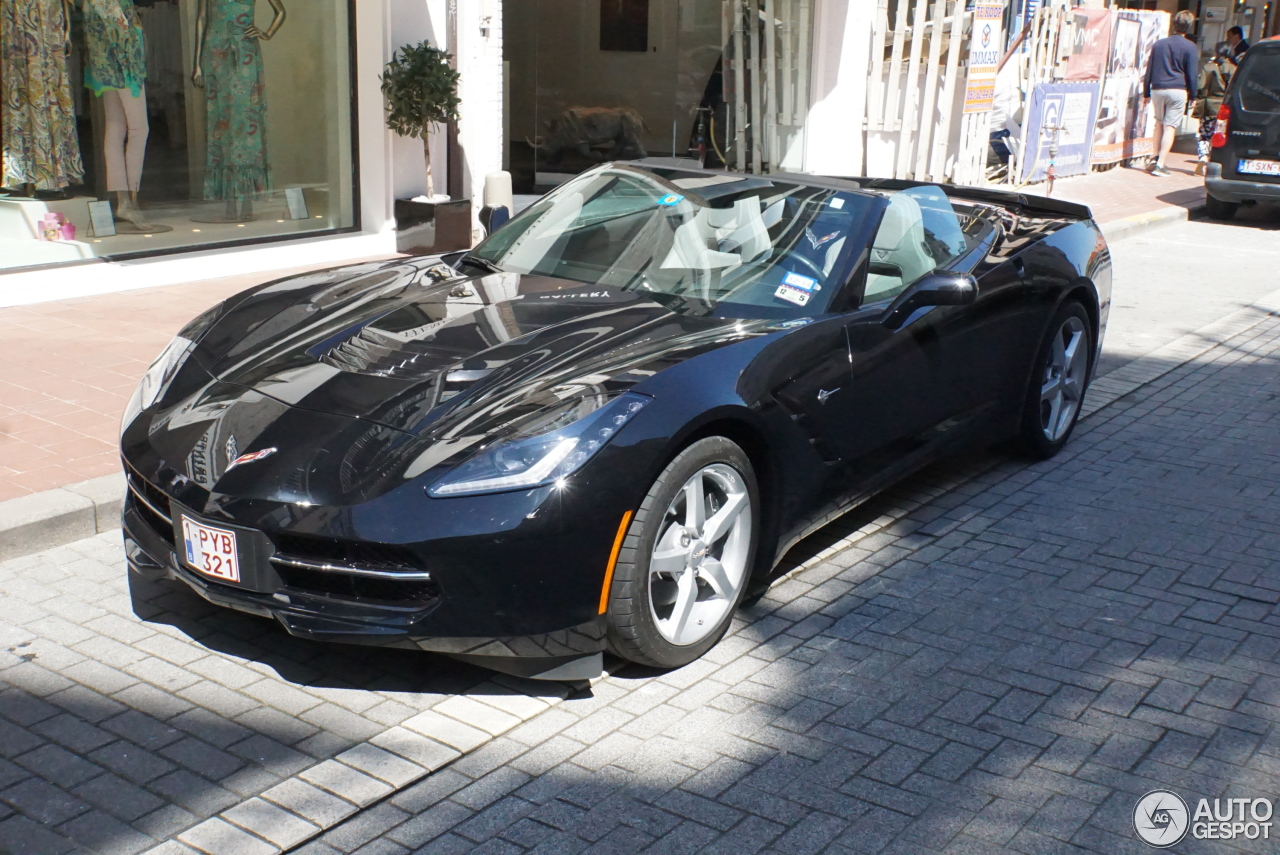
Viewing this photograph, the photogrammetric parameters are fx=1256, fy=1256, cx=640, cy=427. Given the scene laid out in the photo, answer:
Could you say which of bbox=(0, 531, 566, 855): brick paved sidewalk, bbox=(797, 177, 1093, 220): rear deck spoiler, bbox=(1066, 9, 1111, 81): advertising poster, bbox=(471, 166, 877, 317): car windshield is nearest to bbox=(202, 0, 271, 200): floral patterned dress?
bbox=(471, 166, 877, 317): car windshield

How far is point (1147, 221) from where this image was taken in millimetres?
14141

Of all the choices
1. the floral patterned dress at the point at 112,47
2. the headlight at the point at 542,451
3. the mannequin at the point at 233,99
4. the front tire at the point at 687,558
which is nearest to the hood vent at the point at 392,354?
the headlight at the point at 542,451

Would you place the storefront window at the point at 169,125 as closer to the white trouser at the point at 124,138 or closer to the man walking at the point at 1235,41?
the white trouser at the point at 124,138

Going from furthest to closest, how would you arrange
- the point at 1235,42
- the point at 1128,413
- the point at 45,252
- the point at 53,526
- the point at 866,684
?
the point at 1235,42, the point at 45,252, the point at 1128,413, the point at 53,526, the point at 866,684

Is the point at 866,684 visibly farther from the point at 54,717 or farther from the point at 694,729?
the point at 54,717

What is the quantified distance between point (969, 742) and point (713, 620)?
84 cm

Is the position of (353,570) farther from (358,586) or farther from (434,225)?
(434,225)

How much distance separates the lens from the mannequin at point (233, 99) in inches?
381

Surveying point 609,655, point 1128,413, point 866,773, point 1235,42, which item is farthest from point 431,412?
point 1235,42

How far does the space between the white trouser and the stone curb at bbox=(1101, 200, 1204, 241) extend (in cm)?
917

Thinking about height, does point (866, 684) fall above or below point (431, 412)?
below

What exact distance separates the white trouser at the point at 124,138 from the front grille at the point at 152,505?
19.7 ft

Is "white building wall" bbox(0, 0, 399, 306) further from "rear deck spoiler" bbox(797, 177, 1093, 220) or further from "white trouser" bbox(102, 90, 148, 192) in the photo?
"rear deck spoiler" bbox(797, 177, 1093, 220)

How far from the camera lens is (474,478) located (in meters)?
3.25
